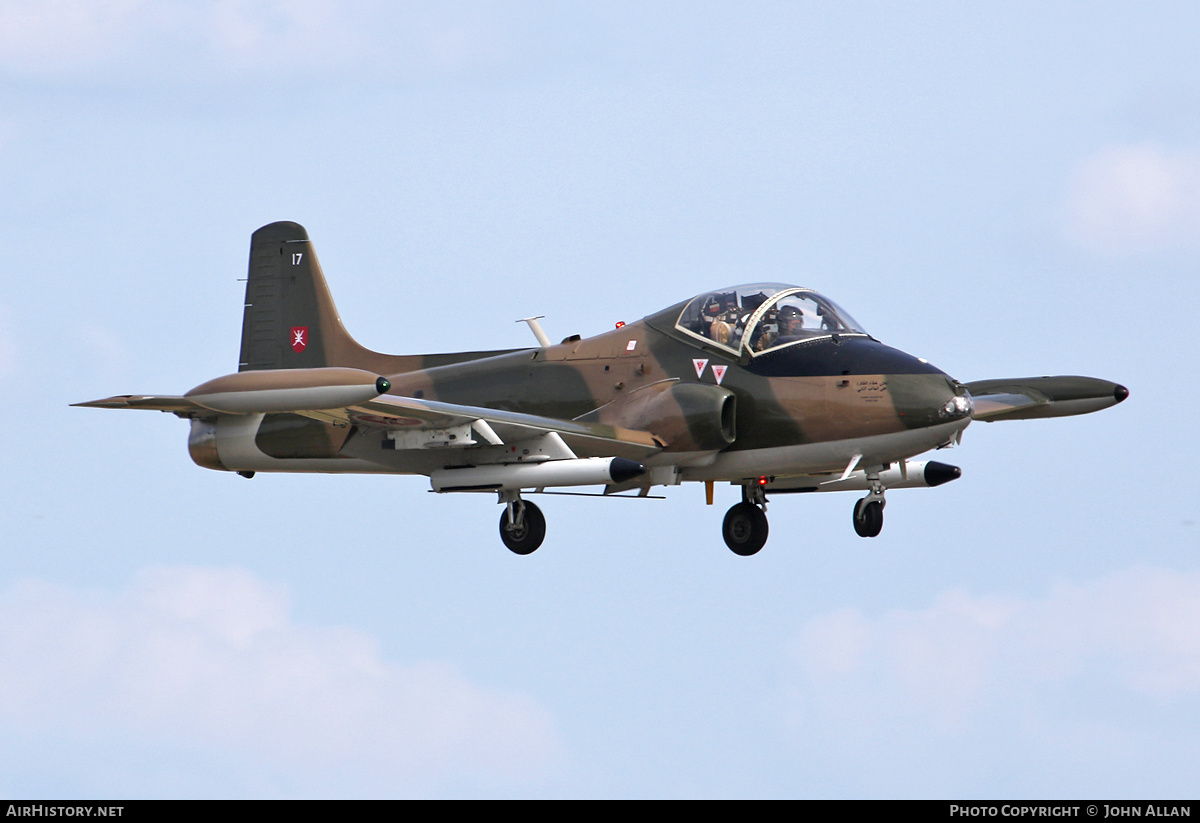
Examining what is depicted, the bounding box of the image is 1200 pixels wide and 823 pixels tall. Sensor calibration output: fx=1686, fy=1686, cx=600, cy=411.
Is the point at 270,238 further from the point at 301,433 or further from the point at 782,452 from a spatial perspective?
the point at 782,452

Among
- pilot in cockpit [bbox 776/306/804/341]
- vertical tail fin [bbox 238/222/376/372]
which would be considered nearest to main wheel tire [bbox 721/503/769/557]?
pilot in cockpit [bbox 776/306/804/341]

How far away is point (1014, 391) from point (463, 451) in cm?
765

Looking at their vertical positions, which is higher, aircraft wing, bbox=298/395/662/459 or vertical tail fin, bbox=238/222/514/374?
vertical tail fin, bbox=238/222/514/374

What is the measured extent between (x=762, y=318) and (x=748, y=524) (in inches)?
130

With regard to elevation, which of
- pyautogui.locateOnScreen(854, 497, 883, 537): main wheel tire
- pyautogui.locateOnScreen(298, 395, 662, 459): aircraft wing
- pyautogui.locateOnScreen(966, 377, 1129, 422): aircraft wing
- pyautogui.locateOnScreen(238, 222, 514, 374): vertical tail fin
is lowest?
pyautogui.locateOnScreen(854, 497, 883, 537): main wheel tire

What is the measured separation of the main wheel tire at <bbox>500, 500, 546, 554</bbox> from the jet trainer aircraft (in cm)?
2

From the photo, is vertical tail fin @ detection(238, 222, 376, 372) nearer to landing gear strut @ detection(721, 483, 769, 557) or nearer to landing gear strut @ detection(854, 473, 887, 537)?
landing gear strut @ detection(721, 483, 769, 557)

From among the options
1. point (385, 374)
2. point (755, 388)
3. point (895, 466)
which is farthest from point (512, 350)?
point (895, 466)

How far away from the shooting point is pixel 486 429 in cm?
2103

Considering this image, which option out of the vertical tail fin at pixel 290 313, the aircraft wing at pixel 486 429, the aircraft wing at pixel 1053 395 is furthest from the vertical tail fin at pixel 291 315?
the aircraft wing at pixel 1053 395

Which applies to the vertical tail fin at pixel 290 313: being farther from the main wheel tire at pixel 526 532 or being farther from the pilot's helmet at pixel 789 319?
the pilot's helmet at pixel 789 319

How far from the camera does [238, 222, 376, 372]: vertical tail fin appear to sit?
2538 centimetres

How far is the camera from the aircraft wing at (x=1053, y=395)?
2294 centimetres

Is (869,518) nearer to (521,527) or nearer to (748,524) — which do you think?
(748,524)
